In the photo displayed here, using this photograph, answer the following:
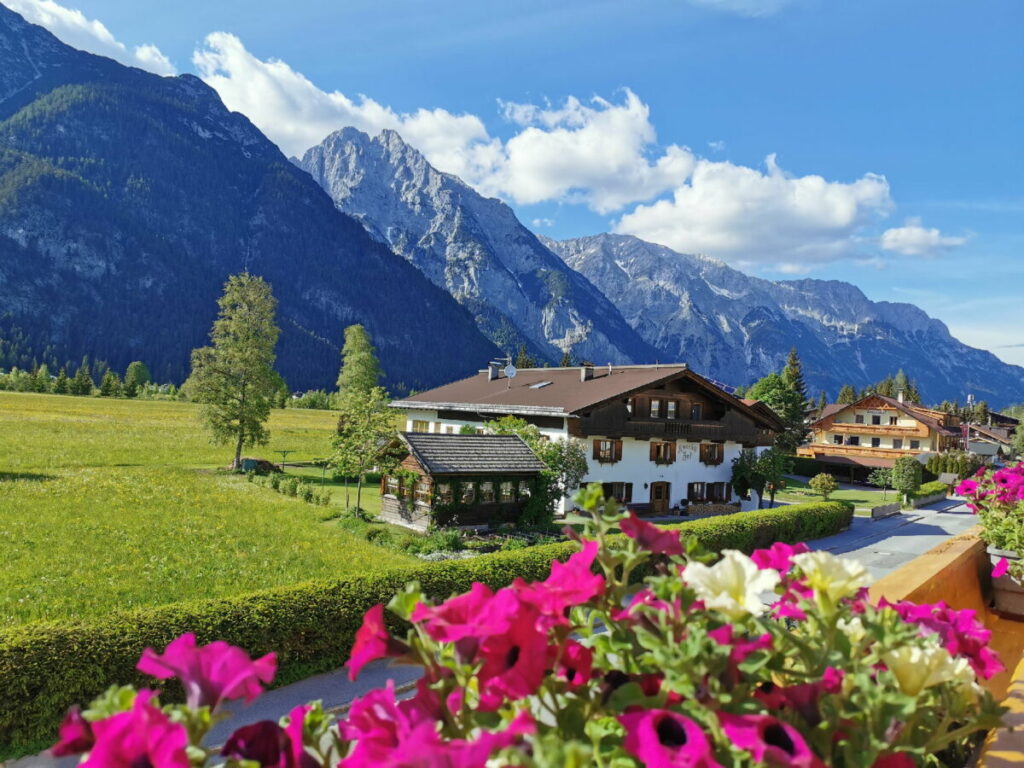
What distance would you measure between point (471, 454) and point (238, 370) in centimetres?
1846

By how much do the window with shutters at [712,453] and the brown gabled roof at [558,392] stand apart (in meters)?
2.38

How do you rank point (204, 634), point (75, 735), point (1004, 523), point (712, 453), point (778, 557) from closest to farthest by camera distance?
point (75, 735) → point (778, 557) → point (1004, 523) → point (204, 634) → point (712, 453)

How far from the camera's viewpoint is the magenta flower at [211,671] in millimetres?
1212

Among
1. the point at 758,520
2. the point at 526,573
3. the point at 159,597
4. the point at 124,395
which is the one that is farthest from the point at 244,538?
the point at 124,395

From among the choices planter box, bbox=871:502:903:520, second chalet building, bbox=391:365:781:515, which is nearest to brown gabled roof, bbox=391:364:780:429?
second chalet building, bbox=391:365:781:515

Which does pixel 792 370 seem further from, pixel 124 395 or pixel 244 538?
pixel 124 395

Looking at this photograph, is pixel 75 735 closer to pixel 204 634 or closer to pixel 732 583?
pixel 732 583

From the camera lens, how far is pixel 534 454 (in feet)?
87.2

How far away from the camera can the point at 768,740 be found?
1220 millimetres

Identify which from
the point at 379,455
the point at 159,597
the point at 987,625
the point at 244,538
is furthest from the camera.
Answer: the point at 379,455

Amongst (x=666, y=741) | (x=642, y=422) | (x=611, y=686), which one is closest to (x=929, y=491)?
(x=642, y=422)

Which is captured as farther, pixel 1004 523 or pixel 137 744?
pixel 1004 523

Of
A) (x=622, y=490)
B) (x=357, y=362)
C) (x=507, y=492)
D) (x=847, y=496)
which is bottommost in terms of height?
(x=847, y=496)

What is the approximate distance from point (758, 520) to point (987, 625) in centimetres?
1809
